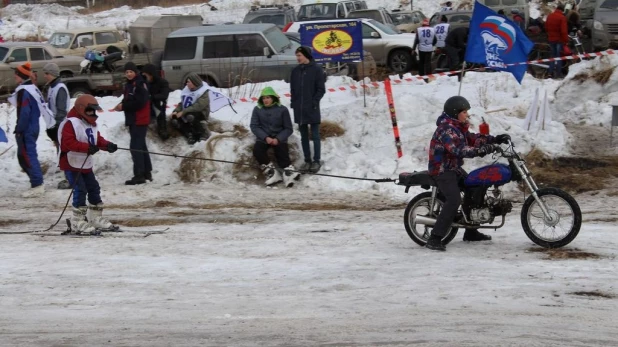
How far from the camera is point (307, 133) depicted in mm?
14023

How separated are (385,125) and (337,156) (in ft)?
3.72

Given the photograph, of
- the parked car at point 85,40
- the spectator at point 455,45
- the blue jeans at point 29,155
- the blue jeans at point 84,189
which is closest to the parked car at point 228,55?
the spectator at point 455,45

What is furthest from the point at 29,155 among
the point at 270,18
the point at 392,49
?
the point at 270,18

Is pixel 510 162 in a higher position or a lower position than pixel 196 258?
higher

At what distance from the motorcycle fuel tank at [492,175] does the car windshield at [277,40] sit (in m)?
12.0

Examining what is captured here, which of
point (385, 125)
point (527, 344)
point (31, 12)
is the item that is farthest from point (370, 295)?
point (31, 12)

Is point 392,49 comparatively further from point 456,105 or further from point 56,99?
point 456,105

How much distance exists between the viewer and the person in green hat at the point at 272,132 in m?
13.9

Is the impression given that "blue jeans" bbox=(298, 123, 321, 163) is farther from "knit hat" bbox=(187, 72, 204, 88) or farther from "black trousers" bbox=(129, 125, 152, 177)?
"black trousers" bbox=(129, 125, 152, 177)

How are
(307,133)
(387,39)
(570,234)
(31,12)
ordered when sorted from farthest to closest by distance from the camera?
(31,12) < (387,39) < (307,133) < (570,234)

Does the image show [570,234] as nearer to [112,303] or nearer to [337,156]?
[112,303]

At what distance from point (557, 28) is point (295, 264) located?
48.4ft

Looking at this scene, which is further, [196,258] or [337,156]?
[337,156]

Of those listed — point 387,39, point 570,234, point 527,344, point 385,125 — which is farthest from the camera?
point 387,39
